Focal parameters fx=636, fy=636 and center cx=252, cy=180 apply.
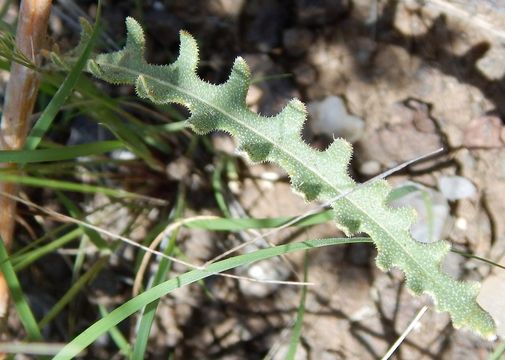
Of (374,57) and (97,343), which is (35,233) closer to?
(97,343)

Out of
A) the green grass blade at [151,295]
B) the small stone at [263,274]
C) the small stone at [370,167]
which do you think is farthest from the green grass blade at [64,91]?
the small stone at [370,167]

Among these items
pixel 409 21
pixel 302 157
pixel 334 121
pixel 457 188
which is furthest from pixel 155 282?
pixel 409 21

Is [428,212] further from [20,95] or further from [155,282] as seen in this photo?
[20,95]

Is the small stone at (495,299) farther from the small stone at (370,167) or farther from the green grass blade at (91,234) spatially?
the green grass blade at (91,234)

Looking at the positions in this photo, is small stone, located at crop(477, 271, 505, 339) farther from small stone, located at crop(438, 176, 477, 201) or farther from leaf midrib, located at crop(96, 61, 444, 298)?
leaf midrib, located at crop(96, 61, 444, 298)

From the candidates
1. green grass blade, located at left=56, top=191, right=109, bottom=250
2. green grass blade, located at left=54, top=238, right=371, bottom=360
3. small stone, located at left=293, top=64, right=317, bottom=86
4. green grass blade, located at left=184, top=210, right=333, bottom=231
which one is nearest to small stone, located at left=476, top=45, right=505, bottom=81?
small stone, located at left=293, top=64, right=317, bottom=86

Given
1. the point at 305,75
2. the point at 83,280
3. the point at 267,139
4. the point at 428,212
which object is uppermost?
the point at 267,139
